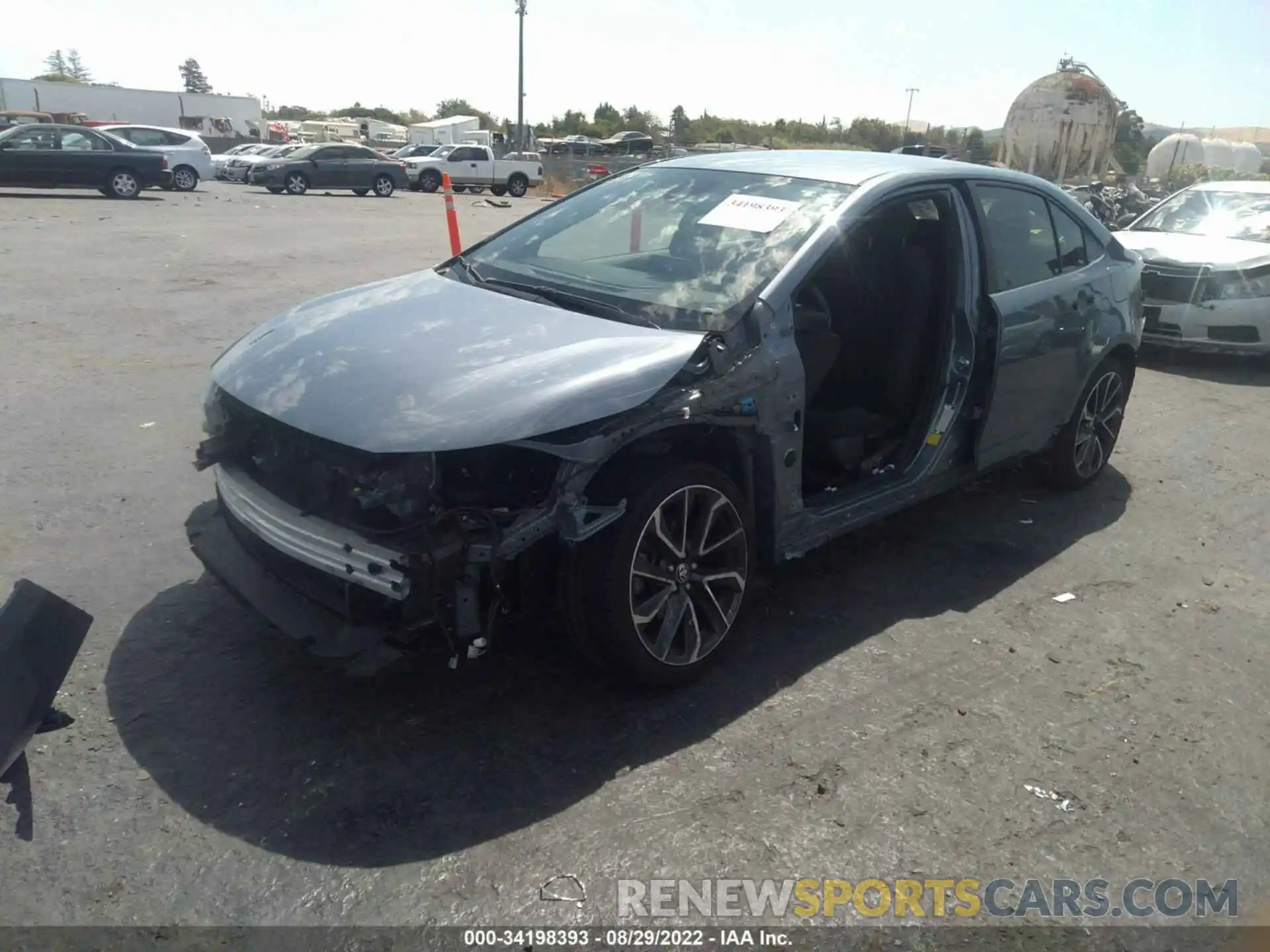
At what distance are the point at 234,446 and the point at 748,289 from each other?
1.93 m

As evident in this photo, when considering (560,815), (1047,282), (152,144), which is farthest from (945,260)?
(152,144)

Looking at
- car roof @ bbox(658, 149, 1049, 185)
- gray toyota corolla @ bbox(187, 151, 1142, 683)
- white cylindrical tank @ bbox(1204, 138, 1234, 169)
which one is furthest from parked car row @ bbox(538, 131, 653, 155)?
gray toyota corolla @ bbox(187, 151, 1142, 683)

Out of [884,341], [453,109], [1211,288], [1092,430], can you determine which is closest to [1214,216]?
[1211,288]

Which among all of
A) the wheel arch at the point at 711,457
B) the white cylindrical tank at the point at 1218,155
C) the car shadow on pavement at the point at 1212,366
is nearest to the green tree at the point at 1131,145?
the white cylindrical tank at the point at 1218,155

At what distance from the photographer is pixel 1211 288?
345 inches

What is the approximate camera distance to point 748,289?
3.54 meters

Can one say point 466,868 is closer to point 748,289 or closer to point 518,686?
point 518,686

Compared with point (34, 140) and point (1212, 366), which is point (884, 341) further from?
point (34, 140)

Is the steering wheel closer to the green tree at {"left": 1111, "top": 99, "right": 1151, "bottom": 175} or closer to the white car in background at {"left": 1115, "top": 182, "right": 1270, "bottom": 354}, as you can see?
the white car in background at {"left": 1115, "top": 182, "right": 1270, "bottom": 354}

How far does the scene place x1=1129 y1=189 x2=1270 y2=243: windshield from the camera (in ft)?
32.1

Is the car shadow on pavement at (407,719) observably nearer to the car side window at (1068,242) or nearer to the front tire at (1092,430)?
the front tire at (1092,430)

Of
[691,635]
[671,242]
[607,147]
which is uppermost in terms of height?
[607,147]

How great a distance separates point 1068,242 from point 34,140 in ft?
69.9

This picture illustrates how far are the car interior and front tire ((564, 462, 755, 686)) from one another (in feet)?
2.85
